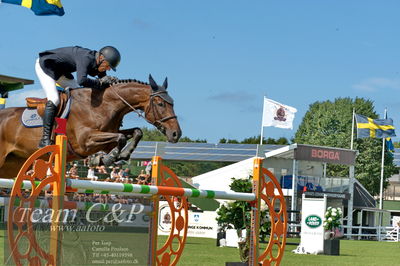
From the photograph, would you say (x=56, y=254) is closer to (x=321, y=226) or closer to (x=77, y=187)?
(x=77, y=187)

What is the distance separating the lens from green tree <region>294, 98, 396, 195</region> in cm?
4944

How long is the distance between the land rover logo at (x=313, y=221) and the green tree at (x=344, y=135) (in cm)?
3599

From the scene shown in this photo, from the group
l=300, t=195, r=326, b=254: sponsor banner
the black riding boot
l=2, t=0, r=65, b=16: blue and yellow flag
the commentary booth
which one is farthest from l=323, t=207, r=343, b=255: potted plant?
the commentary booth

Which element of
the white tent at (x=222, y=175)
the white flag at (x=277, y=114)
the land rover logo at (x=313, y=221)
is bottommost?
the land rover logo at (x=313, y=221)

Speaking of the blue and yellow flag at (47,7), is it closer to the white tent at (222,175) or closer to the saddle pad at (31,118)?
the saddle pad at (31,118)

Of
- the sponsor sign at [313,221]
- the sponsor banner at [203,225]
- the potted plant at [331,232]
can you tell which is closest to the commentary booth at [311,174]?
the sponsor banner at [203,225]

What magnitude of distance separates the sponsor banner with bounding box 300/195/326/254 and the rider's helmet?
7.95 m

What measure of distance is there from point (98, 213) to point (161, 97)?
61.3 inches

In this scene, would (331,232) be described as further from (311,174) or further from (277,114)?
(311,174)

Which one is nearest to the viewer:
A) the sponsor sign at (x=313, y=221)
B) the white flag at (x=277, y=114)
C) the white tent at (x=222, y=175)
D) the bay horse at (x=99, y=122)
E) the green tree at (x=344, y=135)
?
the bay horse at (x=99, y=122)

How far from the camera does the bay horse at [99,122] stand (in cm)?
658

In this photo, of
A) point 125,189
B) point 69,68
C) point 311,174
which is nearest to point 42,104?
point 69,68

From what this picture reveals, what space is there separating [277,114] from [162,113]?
80.5 feet

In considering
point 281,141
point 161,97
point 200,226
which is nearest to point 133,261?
point 161,97
